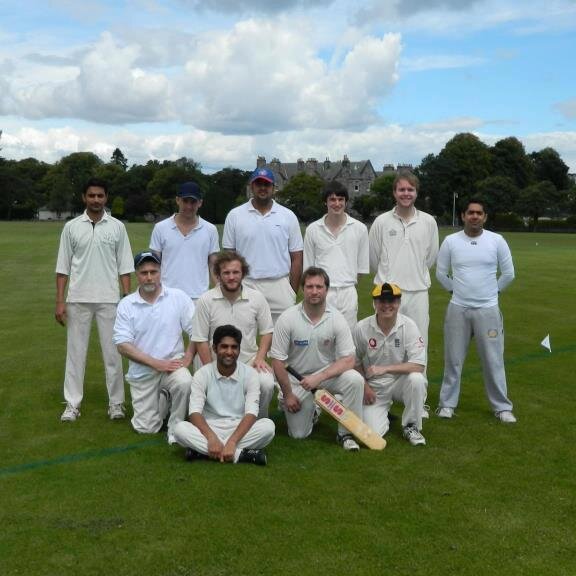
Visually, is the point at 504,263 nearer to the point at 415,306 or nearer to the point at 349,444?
the point at 415,306

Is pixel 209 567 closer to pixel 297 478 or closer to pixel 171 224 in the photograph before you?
pixel 297 478

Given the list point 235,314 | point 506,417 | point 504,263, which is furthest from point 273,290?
point 506,417

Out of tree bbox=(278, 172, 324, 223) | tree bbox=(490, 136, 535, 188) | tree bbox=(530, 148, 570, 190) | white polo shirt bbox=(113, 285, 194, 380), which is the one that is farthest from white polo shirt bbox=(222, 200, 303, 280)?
tree bbox=(278, 172, 324, 223)

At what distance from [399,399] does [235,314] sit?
174cm

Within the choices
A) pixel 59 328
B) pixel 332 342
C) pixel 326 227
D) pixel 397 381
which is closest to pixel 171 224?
pixel 326 227

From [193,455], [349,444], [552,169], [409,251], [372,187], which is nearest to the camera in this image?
[193,455]

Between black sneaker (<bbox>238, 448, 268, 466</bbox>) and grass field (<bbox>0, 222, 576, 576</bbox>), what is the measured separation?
106 millimetres

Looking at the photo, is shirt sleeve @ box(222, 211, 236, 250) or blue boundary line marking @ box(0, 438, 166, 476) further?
shirt sleeve @ box(222, 211, 236, 250)

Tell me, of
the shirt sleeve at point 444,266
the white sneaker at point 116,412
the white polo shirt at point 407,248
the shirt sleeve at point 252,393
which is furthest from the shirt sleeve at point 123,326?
the shirt sleeve at point 444,266

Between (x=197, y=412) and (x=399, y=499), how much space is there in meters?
1.80

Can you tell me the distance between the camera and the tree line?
258ft

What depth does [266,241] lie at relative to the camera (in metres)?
7.17

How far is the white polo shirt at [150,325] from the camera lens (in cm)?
689

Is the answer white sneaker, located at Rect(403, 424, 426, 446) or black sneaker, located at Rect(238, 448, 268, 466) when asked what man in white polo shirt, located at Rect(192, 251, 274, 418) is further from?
white sneaker, located at Rect(403, 424, 426, 446)
